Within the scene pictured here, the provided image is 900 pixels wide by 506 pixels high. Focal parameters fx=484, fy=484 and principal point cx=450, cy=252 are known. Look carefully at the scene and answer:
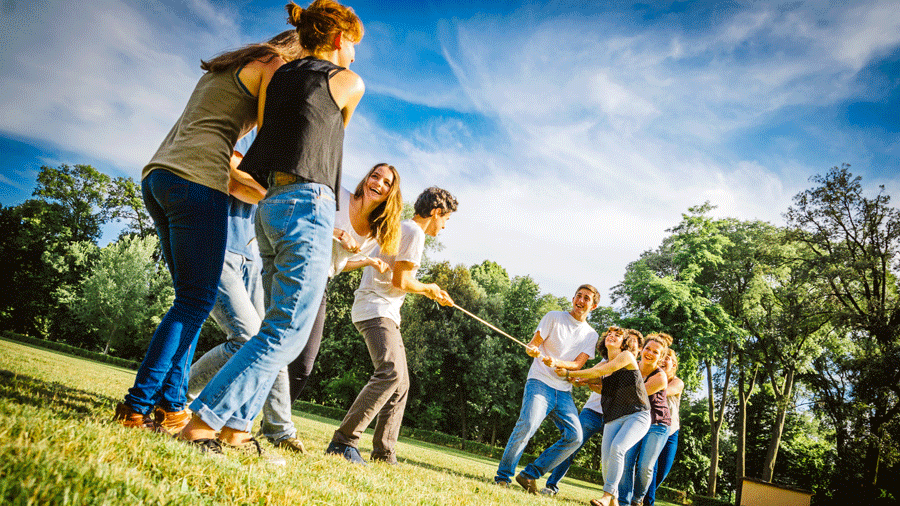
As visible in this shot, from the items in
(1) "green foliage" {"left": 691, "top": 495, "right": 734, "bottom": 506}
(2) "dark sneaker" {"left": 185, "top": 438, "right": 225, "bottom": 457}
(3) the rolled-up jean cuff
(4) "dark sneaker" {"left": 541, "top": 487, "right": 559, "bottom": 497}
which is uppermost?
(3) the rolled-up jean cuff

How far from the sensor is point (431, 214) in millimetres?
5039

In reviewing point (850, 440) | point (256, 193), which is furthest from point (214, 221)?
point (850, 440)

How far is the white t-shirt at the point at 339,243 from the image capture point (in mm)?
4125

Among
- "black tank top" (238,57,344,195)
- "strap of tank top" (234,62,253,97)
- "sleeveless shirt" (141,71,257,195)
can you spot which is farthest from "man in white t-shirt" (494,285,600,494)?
"strap of tank top" (234,62,253,97)

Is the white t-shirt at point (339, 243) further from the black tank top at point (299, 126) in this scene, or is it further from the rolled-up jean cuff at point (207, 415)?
the rolled-up jean cuff at point (207, 415)

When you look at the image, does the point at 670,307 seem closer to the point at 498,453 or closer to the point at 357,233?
the point at 498,453

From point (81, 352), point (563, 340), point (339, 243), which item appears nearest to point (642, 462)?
point (563, 340)

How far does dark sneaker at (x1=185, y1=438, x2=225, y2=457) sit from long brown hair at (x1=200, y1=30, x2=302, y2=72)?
200 cm

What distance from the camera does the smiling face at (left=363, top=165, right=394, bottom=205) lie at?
4.12 metres

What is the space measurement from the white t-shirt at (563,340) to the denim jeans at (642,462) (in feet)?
3.60

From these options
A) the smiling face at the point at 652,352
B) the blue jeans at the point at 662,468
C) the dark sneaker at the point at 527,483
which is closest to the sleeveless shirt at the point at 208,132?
the dark sneaker at the point at 527,483

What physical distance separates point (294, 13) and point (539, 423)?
497 centimetres

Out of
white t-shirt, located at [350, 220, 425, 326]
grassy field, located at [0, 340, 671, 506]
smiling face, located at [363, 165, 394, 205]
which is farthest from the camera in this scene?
white t-shirt, located at [350, 220, 425, 326]

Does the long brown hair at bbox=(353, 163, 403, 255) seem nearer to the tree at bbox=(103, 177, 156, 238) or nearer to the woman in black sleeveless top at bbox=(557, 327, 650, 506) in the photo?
the woman in black sleeveless top at bbox=(557, 327, 650, 506)
